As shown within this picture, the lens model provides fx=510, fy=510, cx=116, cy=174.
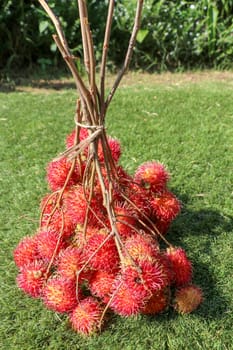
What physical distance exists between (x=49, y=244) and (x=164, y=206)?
0.48 metres

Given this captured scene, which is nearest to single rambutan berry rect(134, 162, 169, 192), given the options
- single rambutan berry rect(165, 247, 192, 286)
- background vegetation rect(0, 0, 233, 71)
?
single rambutan berry rect(165, 247, 192, 286)

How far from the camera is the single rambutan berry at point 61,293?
166 centimetres

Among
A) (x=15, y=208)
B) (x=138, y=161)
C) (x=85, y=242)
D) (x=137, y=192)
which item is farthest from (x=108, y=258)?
(x=138, y=161)

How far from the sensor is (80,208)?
5.80 ft

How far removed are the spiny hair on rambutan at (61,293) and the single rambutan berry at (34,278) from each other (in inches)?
1.8

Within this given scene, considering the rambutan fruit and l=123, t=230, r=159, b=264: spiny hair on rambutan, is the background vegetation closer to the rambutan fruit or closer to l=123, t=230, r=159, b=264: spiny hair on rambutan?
l=123, t=230, r=159, b=264: spiny hair on rambutan

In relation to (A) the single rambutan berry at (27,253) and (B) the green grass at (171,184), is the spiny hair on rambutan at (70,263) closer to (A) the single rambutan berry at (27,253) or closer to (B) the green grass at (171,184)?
(A) the single rambutan berry at (27,253)

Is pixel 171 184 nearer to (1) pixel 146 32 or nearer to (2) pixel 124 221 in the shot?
(2) pixel 124 221

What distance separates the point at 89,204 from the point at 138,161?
118cm

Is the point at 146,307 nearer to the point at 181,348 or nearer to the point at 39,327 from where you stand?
the point at 181,348

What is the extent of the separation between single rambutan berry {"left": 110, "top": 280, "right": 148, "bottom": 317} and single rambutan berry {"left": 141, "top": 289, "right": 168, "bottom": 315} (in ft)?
0.42

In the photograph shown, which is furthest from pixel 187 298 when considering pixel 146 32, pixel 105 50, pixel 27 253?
pixel 146 32

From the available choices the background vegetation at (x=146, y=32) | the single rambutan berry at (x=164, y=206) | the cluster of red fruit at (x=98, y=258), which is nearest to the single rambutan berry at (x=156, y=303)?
the cluster of red fruit at (x=98, y=258)

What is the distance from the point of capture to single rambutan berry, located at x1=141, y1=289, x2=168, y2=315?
171cm
